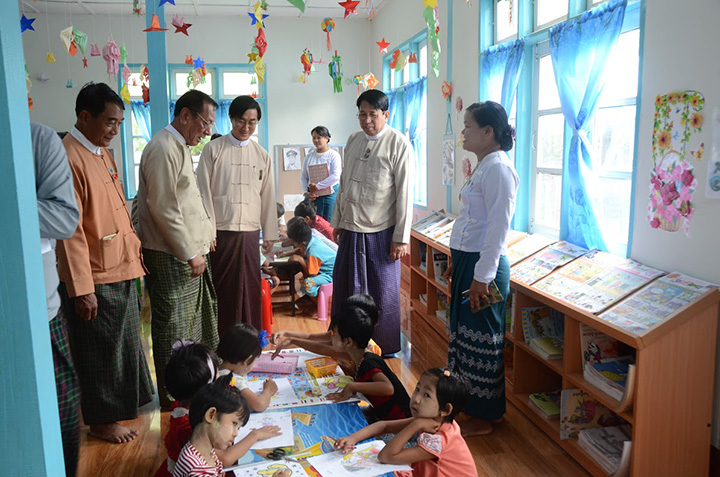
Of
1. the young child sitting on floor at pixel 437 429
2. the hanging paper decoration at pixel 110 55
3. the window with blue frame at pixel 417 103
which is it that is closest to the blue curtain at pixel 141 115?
the hanging paper decoration at pixel 110 55

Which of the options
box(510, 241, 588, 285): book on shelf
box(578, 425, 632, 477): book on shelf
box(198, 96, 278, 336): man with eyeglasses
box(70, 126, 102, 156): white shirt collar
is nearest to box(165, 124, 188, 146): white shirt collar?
box(70, 126, 102, 156): white shirt collar

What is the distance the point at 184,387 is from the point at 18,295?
3.61 ft

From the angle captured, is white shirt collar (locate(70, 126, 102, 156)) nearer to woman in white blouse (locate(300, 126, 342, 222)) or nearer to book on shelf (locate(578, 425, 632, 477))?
book on shelf (locate(578, 425, 632, 477))

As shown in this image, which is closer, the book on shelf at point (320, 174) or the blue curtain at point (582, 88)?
the blue curtain at point (582, 88)

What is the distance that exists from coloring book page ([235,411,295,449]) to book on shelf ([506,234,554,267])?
1.81 m

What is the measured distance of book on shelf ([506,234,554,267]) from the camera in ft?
10.7

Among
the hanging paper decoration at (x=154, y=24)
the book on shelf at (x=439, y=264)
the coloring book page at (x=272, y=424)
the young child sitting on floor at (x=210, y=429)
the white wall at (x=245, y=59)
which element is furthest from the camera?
the white wall at (x=245, y=59)

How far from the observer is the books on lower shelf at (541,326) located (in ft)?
9.22

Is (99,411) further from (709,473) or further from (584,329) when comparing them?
(709,473)

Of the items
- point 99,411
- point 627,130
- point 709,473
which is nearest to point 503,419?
point 709,473

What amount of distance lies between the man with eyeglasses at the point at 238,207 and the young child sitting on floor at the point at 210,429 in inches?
71.7

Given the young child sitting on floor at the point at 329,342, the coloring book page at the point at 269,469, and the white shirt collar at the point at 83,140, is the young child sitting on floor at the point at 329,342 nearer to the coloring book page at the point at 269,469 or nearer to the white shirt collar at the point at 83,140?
the coloring book page at the point at 269,469

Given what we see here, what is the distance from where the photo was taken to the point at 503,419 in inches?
111

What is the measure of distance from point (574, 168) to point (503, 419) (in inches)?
54.3
